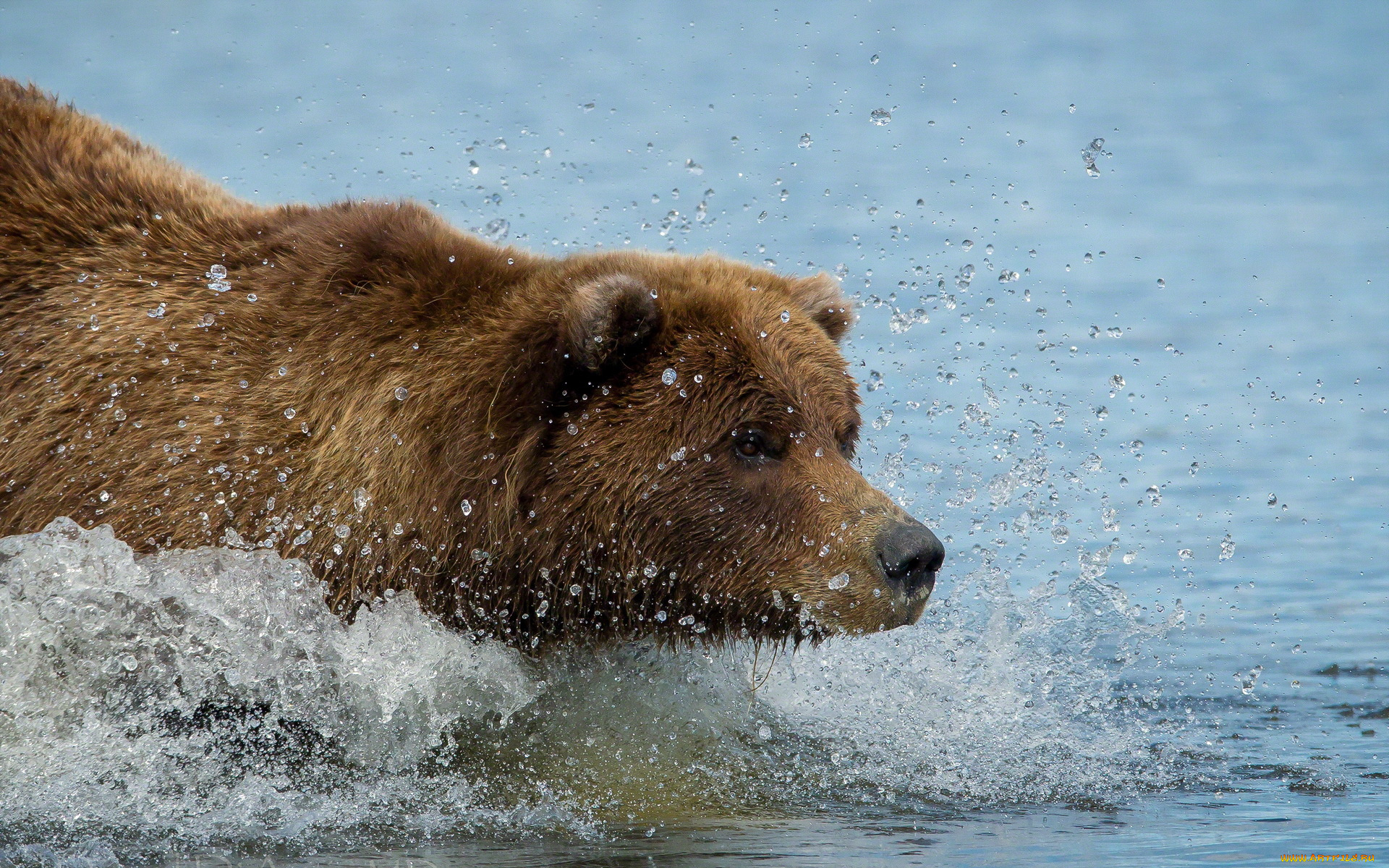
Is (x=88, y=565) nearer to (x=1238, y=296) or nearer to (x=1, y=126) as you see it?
(x=1, y=126)

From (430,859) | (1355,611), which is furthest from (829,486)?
(1355,611)

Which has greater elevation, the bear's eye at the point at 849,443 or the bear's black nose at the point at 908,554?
the bear's eye at the point at 849,443

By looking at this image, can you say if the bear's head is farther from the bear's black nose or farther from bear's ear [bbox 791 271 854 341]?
bear's ear [bbox 791 271 854 341]

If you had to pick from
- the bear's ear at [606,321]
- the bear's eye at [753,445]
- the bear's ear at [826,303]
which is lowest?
the bear's eye at [753,445]

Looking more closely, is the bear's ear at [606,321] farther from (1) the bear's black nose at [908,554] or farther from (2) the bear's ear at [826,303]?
(1) the bear's black nose at [908,554]

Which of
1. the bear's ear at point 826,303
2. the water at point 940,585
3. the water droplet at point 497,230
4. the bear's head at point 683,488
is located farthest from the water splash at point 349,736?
the water droplet at point 497,230

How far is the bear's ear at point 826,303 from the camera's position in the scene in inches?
238

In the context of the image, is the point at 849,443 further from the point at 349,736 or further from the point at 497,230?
the point at 497,230

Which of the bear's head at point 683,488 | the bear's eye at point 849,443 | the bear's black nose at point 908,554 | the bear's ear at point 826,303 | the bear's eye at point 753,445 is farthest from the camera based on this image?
the bear's ear at point 826,303

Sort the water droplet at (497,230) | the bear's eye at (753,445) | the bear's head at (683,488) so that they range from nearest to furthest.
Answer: the bear's head at (683,488), the bear's eye at (753,445), the water droplet at (497,230)

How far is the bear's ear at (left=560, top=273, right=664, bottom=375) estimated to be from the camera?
5223 mm

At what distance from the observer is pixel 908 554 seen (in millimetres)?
5184

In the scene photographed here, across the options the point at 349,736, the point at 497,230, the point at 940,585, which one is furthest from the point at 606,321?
the point at 940,585

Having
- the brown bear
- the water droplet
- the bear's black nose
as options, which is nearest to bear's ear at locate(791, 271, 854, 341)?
the brown bear
